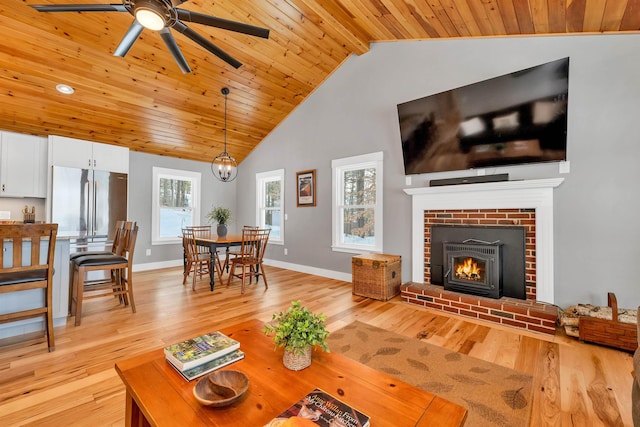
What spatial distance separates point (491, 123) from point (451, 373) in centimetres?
256

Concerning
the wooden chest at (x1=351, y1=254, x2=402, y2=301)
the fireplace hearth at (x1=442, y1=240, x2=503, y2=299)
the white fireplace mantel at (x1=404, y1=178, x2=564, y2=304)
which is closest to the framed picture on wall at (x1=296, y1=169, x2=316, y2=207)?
the wooden chest at (x1=351, y1=254, x2=402, y2=301)

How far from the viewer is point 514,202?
296cm

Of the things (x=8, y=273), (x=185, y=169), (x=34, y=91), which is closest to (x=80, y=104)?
(x=34, y=91)

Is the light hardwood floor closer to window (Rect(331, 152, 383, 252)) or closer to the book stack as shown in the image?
the book stack

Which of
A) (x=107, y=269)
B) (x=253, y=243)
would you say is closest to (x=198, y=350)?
(x=107, y=269)

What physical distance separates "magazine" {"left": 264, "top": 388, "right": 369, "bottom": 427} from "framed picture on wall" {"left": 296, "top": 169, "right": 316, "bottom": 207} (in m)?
4.07

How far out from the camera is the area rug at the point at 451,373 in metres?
1.55

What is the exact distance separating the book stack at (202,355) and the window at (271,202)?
4.21 meters

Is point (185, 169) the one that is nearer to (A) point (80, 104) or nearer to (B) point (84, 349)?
(A) point (80, 104)

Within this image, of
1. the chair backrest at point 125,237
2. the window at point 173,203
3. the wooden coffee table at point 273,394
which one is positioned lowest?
the wooden coffee table at point 273,394

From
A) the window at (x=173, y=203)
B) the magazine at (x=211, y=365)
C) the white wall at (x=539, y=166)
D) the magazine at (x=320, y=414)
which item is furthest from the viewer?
the window at (x=173, y=203)

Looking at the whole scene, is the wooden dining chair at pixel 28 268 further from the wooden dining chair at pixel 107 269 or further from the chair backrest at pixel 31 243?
the wooden dining chair at pixel 107 269

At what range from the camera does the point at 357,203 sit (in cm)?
445

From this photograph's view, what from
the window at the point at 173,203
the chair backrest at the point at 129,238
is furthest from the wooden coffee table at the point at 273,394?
the window at the point at 173,203
